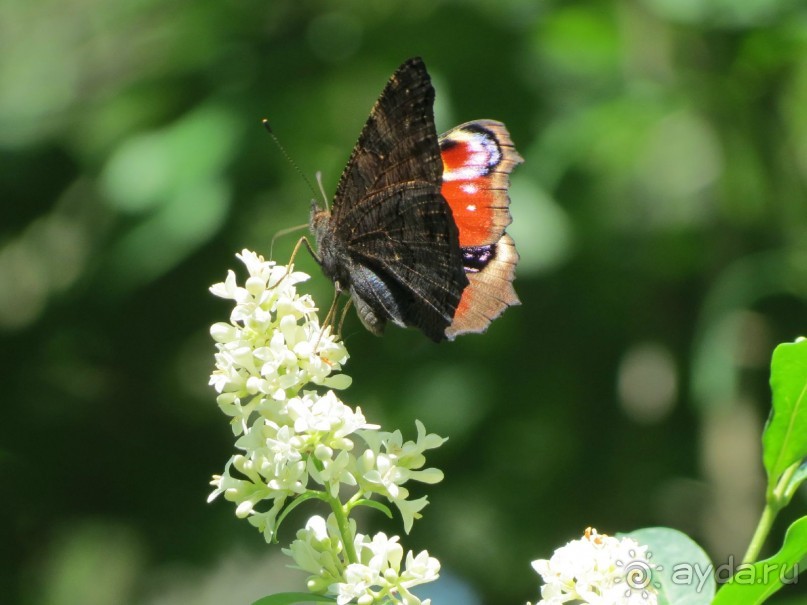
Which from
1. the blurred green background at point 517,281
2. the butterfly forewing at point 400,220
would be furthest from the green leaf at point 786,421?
the blurred green background at point 517,281

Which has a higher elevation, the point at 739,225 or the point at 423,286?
the point at 423,286

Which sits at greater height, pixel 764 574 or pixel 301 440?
pixel 301 440

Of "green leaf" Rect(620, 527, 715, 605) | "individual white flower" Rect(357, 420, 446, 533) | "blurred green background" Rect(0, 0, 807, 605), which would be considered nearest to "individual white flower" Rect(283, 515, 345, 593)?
"individual white flower" Rect(357, 420, 446, 533)

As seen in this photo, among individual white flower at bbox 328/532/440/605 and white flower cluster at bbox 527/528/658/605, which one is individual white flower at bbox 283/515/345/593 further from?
white flower cluster at bbox 527/528/658/605

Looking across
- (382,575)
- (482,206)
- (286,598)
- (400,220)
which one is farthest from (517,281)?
(286,598)

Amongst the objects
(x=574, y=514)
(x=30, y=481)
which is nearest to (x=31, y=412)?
(x=30, y=481)

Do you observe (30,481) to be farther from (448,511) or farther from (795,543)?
(795,543)

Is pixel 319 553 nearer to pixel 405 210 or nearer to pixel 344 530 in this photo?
pixel 344 530
